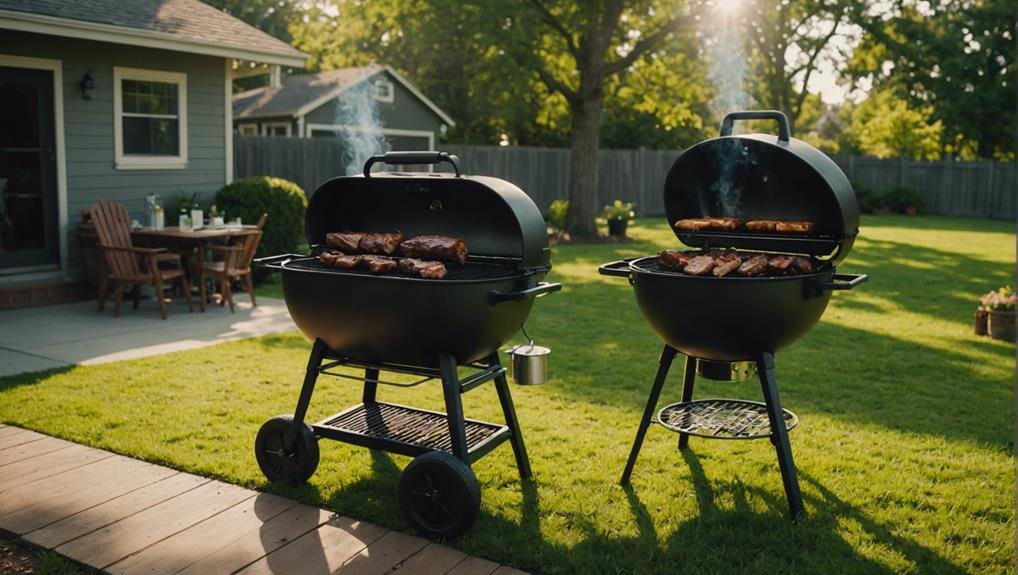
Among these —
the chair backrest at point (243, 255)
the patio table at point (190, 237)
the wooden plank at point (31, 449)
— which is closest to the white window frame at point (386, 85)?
the patio table at point (190, 237)

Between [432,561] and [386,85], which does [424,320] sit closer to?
[432,561]

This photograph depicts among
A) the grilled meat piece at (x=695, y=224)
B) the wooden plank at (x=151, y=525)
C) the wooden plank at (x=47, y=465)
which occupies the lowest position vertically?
the wooden plank at (x=151, y=525)

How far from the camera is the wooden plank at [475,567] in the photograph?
9.93 feet

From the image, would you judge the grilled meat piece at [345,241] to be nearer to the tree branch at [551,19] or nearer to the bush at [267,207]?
the bush at [267,207]

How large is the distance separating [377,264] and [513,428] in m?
0.96

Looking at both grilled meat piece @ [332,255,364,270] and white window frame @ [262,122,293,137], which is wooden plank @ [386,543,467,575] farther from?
white window frame @ [262,122,293,137]

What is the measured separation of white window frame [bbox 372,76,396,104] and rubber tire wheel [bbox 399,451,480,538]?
68.6 ft

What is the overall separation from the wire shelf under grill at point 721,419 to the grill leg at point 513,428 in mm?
642

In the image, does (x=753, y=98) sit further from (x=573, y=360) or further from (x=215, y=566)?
(x=215, y=566)

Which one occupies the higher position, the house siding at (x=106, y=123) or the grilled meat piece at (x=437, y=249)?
the house siding at (x=106, y=123)

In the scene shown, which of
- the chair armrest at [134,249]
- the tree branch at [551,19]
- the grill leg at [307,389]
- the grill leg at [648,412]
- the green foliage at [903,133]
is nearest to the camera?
the grill leg at [307,389]

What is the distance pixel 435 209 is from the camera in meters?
4.19

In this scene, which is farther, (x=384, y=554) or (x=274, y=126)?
(x=274, y=126)

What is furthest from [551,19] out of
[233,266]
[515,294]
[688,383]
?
[515,294]
